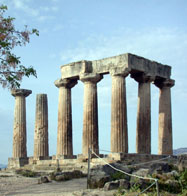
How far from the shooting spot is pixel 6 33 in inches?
875

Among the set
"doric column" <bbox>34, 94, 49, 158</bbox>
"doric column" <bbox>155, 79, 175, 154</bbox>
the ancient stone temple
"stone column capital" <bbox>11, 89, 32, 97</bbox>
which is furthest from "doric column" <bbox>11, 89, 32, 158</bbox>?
"doric column" <bbox>155, 79, 175, 154</bbox>

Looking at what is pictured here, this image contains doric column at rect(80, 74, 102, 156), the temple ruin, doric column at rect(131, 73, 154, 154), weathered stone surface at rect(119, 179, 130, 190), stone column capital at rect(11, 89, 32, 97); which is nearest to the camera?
weathered stone surface at rect(119, 179, 130, 190)

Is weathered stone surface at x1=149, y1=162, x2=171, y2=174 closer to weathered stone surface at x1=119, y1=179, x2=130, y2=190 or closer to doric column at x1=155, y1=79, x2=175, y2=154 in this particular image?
weathered stone surface at x1=119, y1=179, x2=130, y2=190

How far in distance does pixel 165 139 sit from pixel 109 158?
28.5 ft

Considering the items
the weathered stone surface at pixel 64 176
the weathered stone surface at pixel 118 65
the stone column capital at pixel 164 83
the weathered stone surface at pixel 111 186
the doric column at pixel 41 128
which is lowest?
the weathered stone surface at pixel 64 176

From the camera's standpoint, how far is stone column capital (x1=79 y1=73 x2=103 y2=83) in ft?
110

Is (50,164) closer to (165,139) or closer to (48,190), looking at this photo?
(165,139)

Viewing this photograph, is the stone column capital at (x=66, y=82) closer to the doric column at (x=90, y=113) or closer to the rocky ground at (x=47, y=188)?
the doric column at (x=90, y=113)

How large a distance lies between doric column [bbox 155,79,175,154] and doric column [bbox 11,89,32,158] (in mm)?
12544

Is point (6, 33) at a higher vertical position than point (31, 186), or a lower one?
higher

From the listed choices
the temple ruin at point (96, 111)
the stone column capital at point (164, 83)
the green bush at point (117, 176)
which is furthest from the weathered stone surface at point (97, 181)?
the stone column capital at point (164, 83)

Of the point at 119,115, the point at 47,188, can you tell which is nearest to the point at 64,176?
the point at 47,188

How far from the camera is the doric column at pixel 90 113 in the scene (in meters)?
33.5

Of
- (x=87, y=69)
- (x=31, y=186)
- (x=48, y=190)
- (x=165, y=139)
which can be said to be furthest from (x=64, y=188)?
(x=165, y=139)
